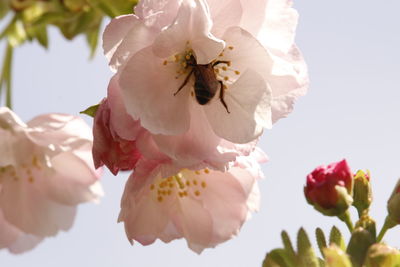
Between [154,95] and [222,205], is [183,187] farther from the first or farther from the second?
[154,95]

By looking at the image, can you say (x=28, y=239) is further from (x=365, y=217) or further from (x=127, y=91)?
(x=365, y=217)

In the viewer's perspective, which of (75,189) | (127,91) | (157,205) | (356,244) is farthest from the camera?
(75,189)

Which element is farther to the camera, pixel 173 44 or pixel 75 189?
pixel 75 189

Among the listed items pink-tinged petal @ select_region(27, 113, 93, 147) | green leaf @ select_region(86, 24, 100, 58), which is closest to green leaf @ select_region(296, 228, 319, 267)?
pink-tinged petal @ select_region(27, 113, 93, 147)

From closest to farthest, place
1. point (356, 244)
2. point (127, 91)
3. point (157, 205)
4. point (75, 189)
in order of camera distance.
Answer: point (356, 244) < point (127, 91) < point (157, 205) < point (75, 189)

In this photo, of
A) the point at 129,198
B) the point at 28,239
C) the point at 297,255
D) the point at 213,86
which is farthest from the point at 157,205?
the point at 28,239

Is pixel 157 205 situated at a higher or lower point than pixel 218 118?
lower

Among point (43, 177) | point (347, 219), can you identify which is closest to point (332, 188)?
point (347, 219)

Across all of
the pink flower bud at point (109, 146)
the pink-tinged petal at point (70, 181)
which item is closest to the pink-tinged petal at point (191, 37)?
the pink flower bud at point (109, 146)
